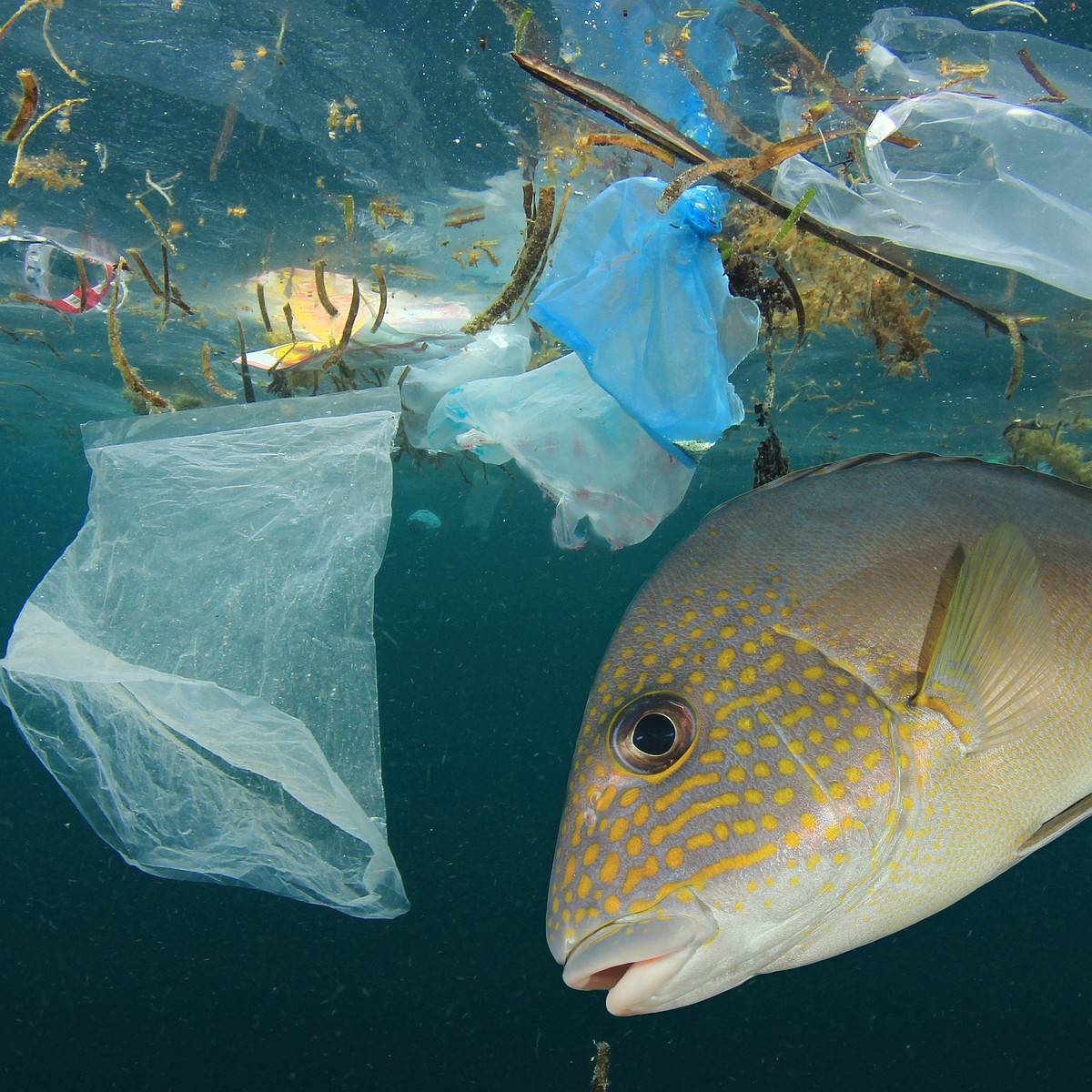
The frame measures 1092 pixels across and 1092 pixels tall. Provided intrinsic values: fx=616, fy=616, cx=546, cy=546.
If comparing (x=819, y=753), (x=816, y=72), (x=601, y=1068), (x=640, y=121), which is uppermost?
(x=816, y=72)

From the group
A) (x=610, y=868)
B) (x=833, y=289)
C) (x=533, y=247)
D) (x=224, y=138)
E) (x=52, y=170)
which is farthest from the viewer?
(x=52, y=170)

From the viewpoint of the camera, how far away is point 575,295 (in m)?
2.65

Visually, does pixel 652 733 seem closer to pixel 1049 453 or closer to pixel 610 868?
pixel 610 868

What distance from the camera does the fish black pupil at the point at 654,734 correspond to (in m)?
1.54

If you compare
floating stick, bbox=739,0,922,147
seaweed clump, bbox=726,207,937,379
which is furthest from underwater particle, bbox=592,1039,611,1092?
floating stick, bbox=739,0,922,147

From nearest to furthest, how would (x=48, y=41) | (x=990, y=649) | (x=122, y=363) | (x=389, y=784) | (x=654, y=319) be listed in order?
1. (x=990, y=649)
2. (x=654, y=319)
3. (x=122, y=363)
4. (x=48, y=41)
5. (x=389, y=784)

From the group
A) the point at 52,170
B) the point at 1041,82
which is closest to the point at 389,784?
the point at 52,170

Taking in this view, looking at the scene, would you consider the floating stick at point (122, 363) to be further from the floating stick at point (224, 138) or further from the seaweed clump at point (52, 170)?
the seaweed clump at point (52, 170)

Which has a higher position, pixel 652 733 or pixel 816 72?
pixel 816 72

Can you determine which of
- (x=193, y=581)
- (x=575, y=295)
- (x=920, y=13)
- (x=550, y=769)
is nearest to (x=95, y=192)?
(x=193, y=581)

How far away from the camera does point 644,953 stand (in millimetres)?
1272

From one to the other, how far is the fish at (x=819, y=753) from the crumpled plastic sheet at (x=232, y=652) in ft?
4.73

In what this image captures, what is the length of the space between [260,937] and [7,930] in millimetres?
7714

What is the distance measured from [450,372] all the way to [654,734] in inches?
154
